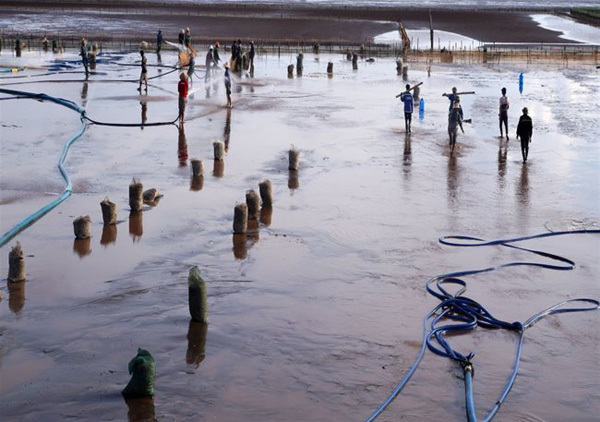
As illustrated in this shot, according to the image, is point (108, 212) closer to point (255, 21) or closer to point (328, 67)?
point (328, 67)

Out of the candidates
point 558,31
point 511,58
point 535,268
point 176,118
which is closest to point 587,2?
point 558,31

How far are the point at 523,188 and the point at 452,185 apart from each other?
1.64 m

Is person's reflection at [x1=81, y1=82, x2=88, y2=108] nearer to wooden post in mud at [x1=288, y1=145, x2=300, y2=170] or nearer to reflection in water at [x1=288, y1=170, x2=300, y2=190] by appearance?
wooden post in mud at [x1=288, y1=145, x2=300, y2=170]

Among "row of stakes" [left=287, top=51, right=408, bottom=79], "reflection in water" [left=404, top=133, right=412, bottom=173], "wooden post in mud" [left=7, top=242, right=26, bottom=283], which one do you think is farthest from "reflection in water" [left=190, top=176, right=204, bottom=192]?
"row of stakes" [left=287, top=51, right=408, bottom=79]

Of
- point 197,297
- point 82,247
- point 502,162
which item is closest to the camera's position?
point 197,297

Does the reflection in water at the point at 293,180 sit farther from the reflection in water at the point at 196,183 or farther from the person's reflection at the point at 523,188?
the person's reflection at the point at 523,188

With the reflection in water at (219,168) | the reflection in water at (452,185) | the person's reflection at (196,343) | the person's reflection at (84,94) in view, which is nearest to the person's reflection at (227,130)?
the reflection in water at (219,168)

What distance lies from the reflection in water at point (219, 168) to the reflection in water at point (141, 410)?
39.7 feet

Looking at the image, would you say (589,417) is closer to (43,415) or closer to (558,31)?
(43,415)

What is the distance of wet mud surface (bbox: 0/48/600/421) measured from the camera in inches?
478

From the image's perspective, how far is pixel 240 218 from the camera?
1833cm

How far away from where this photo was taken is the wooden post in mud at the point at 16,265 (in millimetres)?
15422

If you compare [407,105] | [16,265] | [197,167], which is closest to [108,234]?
[16,265]

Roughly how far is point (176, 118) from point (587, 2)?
110 meters
